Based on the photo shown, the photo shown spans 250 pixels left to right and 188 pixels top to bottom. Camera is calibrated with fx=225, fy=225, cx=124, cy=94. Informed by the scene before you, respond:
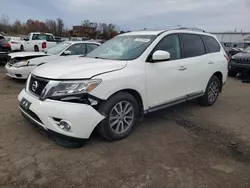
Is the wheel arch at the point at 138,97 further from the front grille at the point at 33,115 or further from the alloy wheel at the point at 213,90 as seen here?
the alloy wheel at the point at 213,90

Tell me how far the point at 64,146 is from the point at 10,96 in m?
3.46

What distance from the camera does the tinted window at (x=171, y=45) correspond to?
4.05m

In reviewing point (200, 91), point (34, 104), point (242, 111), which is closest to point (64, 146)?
point (34, 104)

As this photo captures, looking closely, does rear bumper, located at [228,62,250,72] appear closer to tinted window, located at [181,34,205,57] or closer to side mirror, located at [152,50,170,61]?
tinted window, located at [181,34,205,57]

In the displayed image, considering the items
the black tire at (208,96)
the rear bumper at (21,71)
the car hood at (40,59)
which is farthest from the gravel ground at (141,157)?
the car hood at (40,59)

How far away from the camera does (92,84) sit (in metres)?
3.02

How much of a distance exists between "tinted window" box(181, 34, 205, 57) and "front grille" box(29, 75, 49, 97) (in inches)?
109

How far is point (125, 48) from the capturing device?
404 cm

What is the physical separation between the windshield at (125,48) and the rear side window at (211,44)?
74.3 inches

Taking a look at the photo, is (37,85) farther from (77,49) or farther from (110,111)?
(77,49)

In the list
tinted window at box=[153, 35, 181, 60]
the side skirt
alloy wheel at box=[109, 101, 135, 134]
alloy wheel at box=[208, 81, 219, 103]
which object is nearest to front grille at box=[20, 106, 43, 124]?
alloy wheel at box=[109, 101, 135, 134]

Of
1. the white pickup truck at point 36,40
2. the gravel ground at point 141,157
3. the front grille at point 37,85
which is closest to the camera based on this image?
the gravel ground at point 141,157

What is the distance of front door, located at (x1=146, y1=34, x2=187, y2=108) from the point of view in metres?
3.77

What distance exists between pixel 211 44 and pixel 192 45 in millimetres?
950
